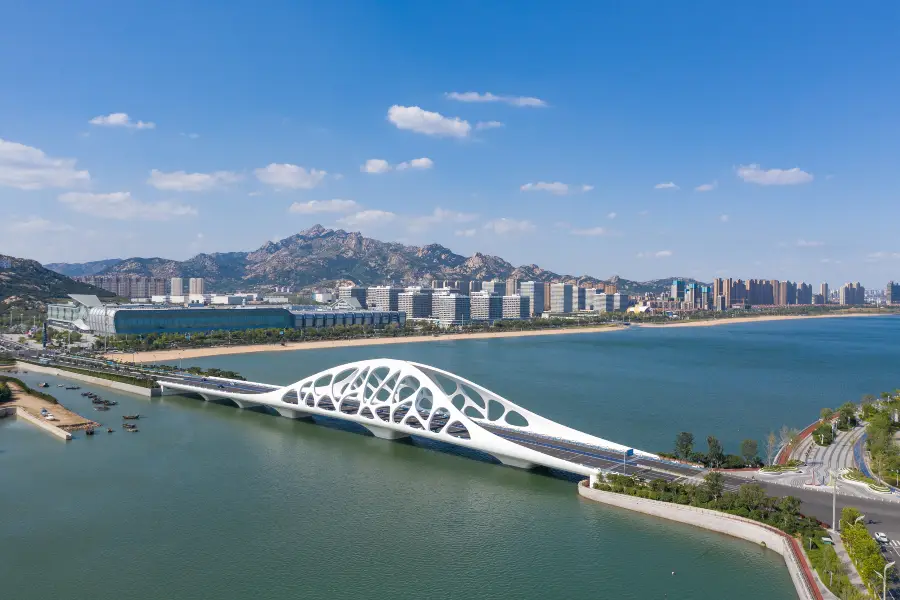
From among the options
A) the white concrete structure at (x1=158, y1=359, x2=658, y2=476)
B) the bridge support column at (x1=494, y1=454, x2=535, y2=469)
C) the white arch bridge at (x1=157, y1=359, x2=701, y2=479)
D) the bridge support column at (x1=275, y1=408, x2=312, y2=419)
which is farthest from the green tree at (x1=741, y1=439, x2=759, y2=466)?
the bridge support column at (x1=275, y1=408, x2=312, y2=419)

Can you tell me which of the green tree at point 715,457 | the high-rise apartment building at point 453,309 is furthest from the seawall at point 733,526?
the high-rise apartment building at point 453,309

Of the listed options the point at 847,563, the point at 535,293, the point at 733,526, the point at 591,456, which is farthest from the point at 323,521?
the point at 535,293

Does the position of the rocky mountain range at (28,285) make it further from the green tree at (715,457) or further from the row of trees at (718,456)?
the green tree at (715,457)

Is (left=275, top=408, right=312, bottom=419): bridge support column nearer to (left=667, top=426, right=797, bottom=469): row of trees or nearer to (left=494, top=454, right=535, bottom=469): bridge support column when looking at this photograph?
(left=494, top=454, right=535, bottom=469): bridge support column

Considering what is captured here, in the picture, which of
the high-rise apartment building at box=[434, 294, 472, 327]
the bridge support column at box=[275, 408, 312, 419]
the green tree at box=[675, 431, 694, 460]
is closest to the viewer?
the green tree at box=[675, 431, 694, 460]

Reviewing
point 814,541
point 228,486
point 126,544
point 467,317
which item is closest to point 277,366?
point 228,486
